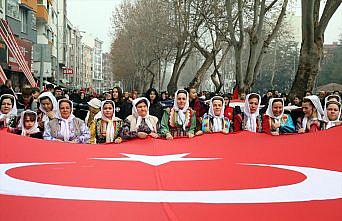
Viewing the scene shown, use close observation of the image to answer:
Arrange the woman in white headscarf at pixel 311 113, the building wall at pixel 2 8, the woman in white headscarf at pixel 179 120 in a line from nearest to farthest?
the woman in white headscarf at pixel 311 113
the woman in white headscarf at pixel 179 120
the building wall at pixel 2 8

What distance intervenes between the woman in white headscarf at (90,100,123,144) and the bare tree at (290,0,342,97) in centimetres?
1104

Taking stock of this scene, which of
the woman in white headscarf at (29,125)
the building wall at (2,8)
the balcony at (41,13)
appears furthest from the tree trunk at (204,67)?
the woman in white headscarf at (29,125)

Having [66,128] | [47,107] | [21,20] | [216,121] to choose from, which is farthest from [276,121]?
[21,20]

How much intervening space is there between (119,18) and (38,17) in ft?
31.0

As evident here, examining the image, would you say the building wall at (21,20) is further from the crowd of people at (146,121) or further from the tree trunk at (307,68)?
the crowd of people at (146,121)

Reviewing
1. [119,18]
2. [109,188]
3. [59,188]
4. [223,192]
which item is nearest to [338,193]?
[223,192]

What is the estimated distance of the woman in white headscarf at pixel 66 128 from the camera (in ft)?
22.7

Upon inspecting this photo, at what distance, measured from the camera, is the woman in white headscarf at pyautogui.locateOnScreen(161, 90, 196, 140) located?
7.64 meters

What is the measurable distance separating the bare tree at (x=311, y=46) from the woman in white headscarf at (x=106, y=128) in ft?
36.2

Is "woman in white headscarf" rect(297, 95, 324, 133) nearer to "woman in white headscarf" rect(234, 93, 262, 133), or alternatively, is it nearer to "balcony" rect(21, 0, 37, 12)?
"woman in white headscarf" rect(234, 93, 262, 133)

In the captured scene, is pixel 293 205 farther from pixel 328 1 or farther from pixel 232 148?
pixel 328 1

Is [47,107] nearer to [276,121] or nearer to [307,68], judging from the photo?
[276,121]

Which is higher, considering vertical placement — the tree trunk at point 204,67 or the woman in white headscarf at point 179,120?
the tree trunk at point 204,67

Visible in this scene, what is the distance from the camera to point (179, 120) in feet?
25.4
